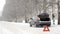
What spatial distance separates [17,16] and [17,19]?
3.51 metres

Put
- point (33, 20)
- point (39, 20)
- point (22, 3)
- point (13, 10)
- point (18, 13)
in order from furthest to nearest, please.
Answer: point (13, 10) < point (18, 13) < point (22, 3) < point (33, 20) < point (39, 20)

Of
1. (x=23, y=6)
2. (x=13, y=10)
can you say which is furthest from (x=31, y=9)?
(x=13, y=10)

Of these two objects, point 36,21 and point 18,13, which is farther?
point 18,13

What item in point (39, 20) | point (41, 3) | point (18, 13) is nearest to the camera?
point (39, 20)

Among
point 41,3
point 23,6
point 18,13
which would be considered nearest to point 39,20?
point 41,3

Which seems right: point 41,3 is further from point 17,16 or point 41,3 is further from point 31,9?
point 17,16

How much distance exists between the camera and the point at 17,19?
2884 inches

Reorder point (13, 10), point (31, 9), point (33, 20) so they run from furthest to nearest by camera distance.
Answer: point (13, 10) → point (31, 9) → point (33, 20)

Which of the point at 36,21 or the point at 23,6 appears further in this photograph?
the point at 23,6

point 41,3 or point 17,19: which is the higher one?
point 41,3

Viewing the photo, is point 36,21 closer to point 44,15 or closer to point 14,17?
point 44,15

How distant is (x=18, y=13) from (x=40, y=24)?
4043 centimetres

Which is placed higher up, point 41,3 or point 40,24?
point 41,3

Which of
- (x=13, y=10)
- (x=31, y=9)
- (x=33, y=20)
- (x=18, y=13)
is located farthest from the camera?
(x=13, y=10)
